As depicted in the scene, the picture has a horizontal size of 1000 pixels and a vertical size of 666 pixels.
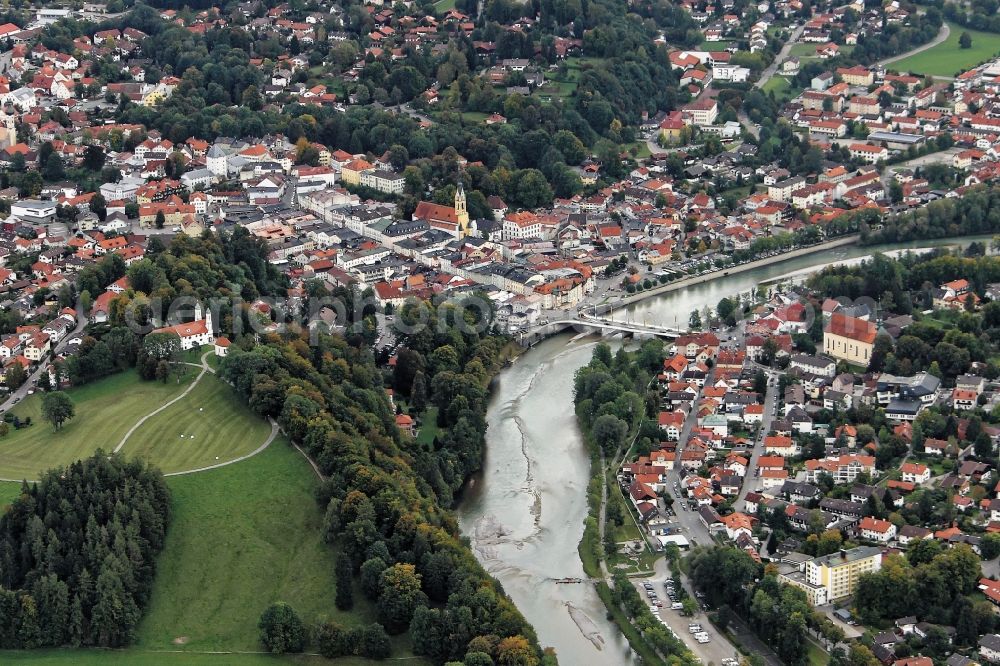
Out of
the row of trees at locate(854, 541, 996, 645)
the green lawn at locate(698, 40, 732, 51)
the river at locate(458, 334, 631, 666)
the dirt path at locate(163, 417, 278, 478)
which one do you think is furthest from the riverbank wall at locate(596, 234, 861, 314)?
the green lawn at locate(698, 40, 732, 51)

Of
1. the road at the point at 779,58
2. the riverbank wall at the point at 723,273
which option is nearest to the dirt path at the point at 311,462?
the riverbank wall at the point at 723,273

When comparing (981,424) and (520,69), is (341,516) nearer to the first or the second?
(981,424)

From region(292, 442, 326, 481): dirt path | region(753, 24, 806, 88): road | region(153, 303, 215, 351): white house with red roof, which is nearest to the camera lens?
region(292, 442, 326, 481): dirt path

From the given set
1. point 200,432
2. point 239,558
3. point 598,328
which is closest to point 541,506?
point 239,558

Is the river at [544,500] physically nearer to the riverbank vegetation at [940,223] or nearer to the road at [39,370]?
the riverbank vegetation at [940,223]

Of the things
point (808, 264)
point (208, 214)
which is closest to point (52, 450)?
point (208, 214)

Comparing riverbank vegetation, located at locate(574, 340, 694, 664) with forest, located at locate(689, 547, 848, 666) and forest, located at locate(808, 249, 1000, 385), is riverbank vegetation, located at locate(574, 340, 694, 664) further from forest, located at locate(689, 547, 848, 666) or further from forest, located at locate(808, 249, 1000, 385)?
forest, located at locate(808, 249, 1000, 385)
